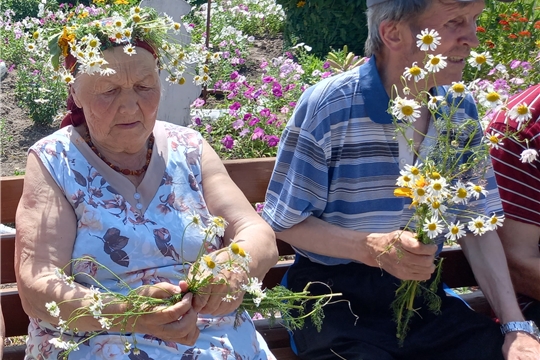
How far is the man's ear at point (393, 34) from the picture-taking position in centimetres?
237

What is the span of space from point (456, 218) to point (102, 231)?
121cm

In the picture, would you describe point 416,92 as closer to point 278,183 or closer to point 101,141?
point 278,183

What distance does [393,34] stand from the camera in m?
2.39

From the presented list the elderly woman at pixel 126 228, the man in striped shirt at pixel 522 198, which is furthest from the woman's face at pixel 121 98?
the man in striped shirt at pixel 522 198

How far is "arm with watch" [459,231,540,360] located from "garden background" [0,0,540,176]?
2.86ft

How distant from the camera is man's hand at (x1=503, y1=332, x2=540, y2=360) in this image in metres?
2.34

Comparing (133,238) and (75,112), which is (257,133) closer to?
(75,112)

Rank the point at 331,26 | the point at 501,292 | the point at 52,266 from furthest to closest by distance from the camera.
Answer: the point at 331,26 < the point at 501,292 < the point at 52,266

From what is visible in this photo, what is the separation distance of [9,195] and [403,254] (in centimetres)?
137

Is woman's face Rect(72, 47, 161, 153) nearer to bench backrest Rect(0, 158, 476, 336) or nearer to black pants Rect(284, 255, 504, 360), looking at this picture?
bench backrest Rect(0, 158, 476, 336)

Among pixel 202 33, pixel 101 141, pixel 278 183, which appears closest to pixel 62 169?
pixel 101 141

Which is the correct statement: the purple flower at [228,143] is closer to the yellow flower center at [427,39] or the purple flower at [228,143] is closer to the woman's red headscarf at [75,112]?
the woman's red headscarf at [75,112]

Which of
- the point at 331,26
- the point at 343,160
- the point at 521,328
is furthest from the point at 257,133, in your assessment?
the point at 331,26

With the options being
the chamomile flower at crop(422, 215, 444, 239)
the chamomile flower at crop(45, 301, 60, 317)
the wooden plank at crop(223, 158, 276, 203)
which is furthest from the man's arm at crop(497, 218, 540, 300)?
the chamomile flower at crop(45, 301, 60, 317)
